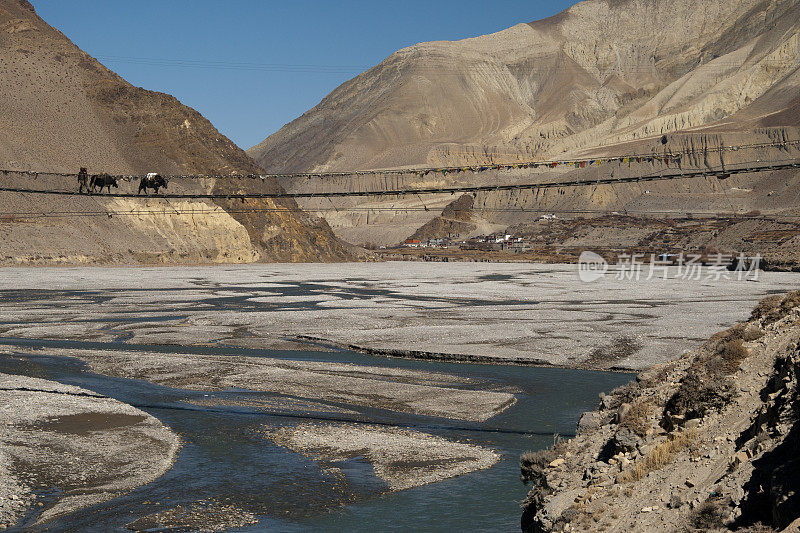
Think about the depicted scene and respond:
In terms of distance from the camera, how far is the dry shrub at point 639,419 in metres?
14.0

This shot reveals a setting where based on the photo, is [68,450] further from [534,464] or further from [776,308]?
[776,308]

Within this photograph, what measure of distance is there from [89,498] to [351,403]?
30.7 ft

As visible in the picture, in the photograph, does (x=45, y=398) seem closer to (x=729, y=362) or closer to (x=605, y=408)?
(x=605, y=408)

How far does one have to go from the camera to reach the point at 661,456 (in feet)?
40.7

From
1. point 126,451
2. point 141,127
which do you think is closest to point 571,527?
point 126,451

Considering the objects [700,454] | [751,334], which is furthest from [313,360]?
[700,454]

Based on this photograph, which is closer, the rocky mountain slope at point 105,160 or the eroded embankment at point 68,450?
the eroded embankment at point 68,450

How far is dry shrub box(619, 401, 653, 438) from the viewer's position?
1403cm

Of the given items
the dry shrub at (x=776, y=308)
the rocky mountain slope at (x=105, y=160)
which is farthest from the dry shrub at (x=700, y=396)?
the rocky mountain slope at (x=105, y=160)

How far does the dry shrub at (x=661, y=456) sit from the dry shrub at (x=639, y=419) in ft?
4.01

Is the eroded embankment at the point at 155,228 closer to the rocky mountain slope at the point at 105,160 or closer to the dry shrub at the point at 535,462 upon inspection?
the rocky mountain slope at the point at 105,160

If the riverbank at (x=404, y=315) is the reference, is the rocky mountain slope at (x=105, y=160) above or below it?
above

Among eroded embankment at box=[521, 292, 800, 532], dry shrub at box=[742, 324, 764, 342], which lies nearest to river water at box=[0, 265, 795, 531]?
eroded embankment at box=[521, 292, 800, 532]

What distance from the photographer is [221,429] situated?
2100 centimetres
